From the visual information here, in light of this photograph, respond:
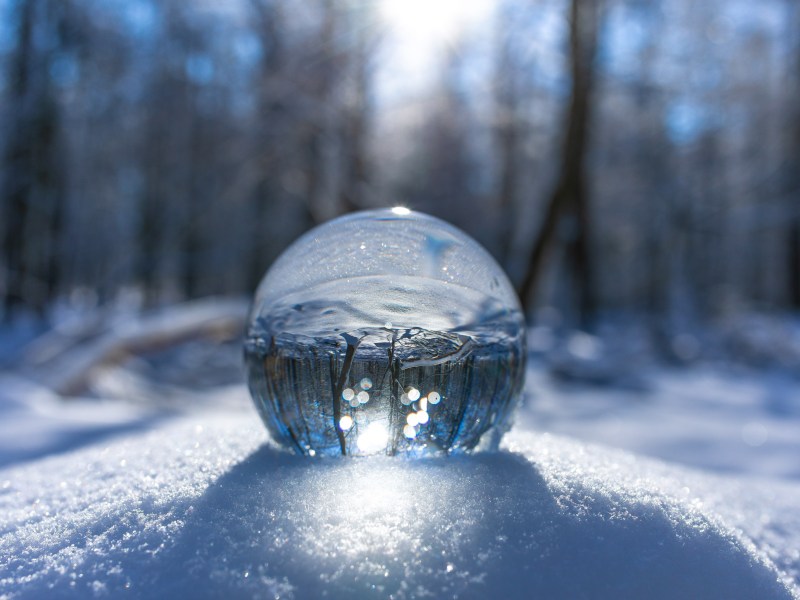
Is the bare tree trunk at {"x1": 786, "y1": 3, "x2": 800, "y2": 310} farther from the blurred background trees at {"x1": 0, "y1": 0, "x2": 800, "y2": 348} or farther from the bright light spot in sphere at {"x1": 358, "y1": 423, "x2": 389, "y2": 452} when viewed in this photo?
the bright light spot in sphere at {"x1": 358, "y1": 423, "x2": 389, "y2": 452}

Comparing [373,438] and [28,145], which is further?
[28,145]

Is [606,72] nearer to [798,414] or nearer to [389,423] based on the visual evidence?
[798,414]

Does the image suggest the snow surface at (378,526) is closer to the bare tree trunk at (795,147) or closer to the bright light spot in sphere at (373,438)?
the bright light spot in sphere at (373,438)

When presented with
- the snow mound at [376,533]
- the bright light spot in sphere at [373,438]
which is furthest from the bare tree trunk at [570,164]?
the bright light spot in sphere at [373,438]

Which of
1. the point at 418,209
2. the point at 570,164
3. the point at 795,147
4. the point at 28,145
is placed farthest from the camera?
the point at 795,147

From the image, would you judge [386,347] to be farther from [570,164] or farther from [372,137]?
[372,137]

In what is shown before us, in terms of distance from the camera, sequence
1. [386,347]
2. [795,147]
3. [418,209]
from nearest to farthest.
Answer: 1. [386,347]
2. [418,209]
3. [795,147]

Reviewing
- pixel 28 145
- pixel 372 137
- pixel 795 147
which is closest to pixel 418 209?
pixel 372 137

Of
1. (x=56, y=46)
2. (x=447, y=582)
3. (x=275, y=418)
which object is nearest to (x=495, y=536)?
(x=447, y=582)
